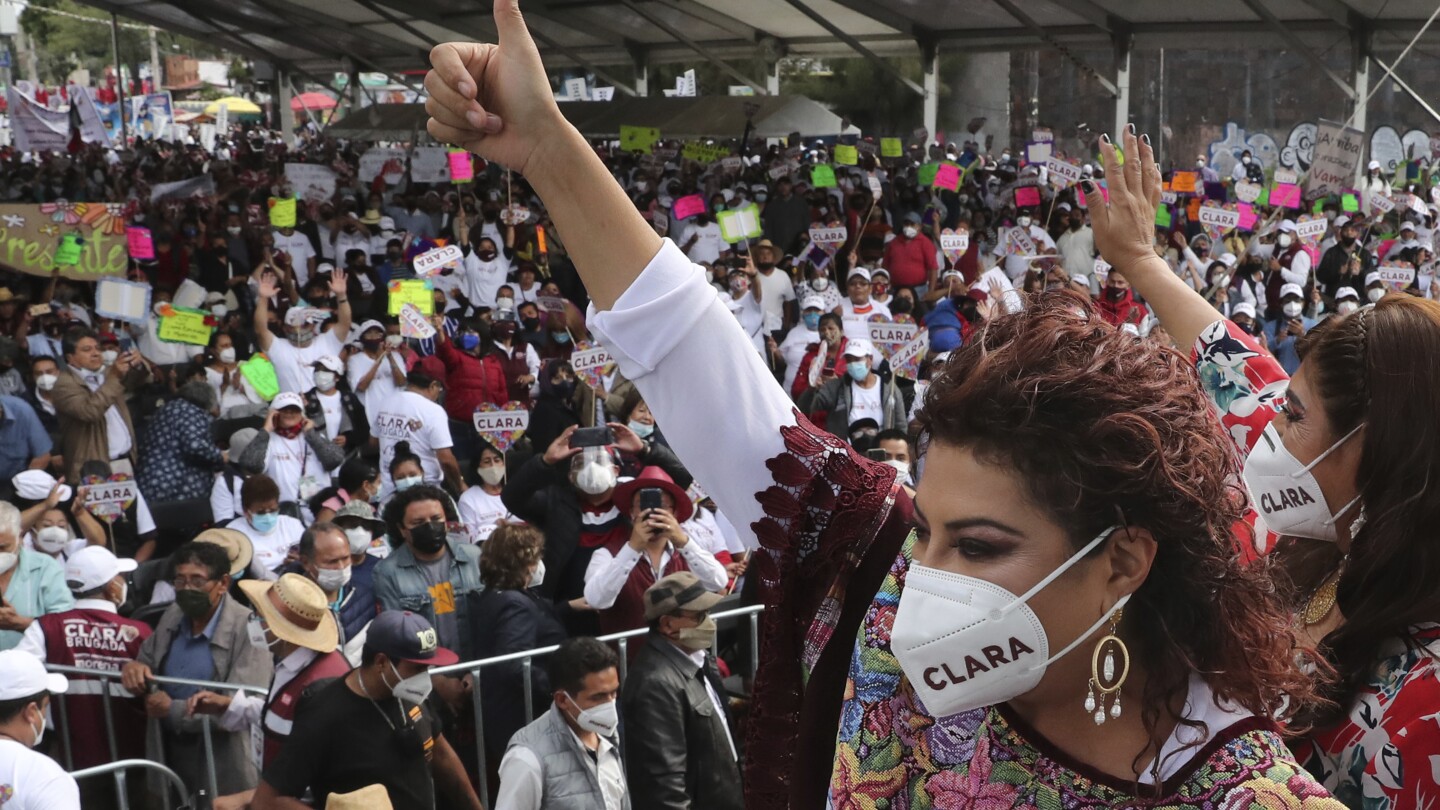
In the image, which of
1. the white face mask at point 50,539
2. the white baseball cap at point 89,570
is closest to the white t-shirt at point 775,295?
the white face mask at point 50,539

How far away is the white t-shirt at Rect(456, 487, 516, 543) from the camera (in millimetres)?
7664

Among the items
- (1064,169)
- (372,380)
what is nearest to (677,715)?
(372,380)

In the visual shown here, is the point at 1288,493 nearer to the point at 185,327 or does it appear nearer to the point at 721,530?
the point at 721,530

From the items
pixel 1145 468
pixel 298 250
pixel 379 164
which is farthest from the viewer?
pixel 379 164

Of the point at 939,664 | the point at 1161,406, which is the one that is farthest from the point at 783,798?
the point at 1161,406

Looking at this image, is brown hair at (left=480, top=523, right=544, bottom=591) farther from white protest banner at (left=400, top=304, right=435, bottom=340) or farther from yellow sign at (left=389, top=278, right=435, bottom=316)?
yellow sign at (left=389, top=278, right=435, bottom=316)

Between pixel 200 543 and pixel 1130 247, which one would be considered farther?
pixel 200 543

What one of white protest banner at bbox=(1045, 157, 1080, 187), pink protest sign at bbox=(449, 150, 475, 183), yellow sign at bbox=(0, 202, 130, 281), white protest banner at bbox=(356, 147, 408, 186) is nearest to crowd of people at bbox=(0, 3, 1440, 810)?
yellow sign at bbox=(0, 202, 130, 281)

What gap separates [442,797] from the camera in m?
4.95

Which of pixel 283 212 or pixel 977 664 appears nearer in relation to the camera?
pixel 977 664

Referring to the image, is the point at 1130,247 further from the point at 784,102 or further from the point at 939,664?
the point at 784,102

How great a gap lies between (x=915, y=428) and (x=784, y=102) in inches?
788

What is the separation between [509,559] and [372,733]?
144 cm

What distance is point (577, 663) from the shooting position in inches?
174
